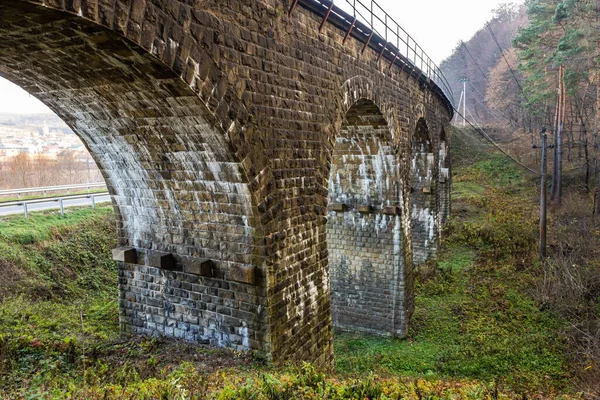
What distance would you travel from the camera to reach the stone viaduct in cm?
430

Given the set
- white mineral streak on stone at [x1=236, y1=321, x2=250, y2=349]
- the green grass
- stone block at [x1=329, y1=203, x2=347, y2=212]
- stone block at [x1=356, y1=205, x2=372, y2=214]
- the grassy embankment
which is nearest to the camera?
the grassy embankment

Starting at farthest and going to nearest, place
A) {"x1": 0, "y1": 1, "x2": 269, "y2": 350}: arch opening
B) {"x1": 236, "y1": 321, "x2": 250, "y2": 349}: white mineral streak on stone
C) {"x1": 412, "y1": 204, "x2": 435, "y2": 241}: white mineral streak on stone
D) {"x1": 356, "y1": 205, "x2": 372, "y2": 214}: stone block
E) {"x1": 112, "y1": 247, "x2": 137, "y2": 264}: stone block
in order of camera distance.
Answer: {"x1": 412, "y1": 204, "x2": 435, "y2": 241}: white mineral streak on stone
{"x1": 356, "y1": 205, "x2": 372, "y2": 214}: stone block
{"x1": 112, "y1": 247, "x2": 137, "y2": 264}: stone block
{"x1": 236, "y1": 321, "x2": 250, "y2": 349}: white mineral streak on stone
{"x1": 0, "y1": 1, "x2": 269, "y2": 350}: arch opening

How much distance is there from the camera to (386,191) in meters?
12.3

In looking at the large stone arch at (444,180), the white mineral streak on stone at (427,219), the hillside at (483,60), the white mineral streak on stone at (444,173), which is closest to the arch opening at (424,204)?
the white mineral streak on stone at (427,219)

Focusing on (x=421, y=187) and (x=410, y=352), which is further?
(x=421, y=187)

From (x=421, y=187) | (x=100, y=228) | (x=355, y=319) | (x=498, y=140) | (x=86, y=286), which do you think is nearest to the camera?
(x=86, y=286)

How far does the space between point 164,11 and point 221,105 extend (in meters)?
1.17

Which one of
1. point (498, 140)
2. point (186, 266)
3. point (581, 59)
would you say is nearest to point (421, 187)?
point (581, 59)

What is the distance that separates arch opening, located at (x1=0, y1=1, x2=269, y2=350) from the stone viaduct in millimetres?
20

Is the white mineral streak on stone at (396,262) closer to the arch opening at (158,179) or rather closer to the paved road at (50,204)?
the arch opening at (158,179)

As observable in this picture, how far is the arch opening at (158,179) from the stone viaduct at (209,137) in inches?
0.8

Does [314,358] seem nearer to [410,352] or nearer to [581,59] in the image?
[410,352]

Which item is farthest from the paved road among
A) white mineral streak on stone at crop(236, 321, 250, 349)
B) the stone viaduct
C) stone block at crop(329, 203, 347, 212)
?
white mineral streak on stone at crop(236, 321, 250, 349)

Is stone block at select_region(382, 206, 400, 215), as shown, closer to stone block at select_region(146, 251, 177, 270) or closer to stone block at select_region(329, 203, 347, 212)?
stone block at select_region(329, 203, 347, 212)
